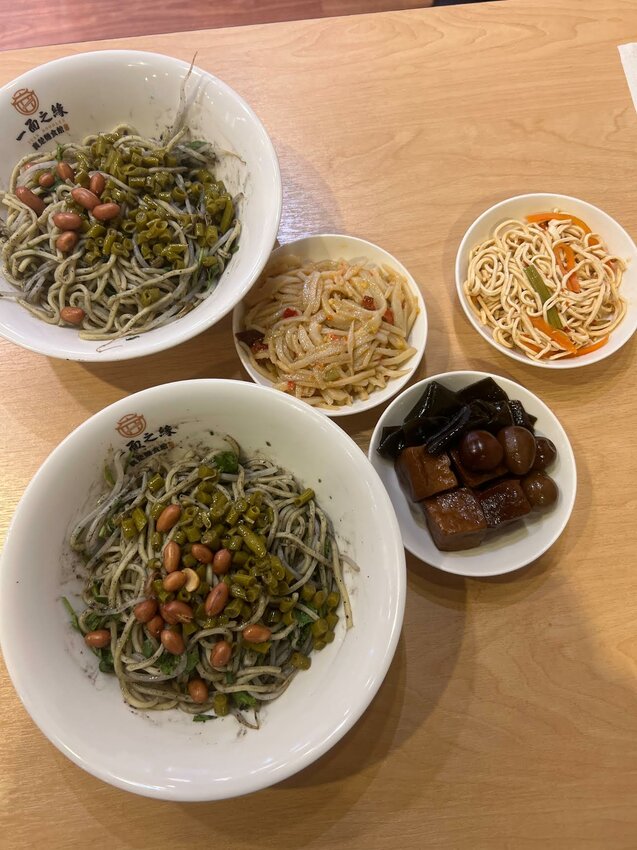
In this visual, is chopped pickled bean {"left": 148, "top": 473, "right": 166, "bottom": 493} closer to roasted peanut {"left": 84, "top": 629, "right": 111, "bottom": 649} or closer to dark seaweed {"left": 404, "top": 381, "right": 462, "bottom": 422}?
roasted peanut {"left": 84, "top": 629, "right": 111, "bottom": 649}

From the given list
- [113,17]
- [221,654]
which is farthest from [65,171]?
[113,17]

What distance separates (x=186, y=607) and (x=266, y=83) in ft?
5.73

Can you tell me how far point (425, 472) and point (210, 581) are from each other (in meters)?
0.57

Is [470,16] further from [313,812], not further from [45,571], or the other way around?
[313,812]

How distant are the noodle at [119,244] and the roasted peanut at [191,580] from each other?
622mm

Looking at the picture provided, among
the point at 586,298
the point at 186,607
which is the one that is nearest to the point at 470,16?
the point at 586,298

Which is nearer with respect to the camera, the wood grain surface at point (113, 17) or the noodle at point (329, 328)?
the noodle at point (329, 328)

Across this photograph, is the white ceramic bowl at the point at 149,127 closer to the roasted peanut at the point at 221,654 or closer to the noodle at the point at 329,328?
the noodle at the point at 329,328

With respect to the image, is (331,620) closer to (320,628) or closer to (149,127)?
(320,628)

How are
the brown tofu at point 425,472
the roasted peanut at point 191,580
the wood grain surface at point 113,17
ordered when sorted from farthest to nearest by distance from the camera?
the wood grain surface at point 113,17 < the brown tofu at point 425,472 < the roasted peanut at point 191,580

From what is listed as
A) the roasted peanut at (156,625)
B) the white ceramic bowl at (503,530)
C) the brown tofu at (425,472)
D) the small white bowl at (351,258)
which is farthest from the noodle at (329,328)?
the roasted peanut at (156,625)

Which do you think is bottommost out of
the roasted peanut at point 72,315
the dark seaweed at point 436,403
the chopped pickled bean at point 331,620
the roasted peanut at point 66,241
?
the chopped pickled bean at point 331,620

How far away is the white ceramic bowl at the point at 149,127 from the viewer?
1.32 m

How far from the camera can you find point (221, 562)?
114 cm
